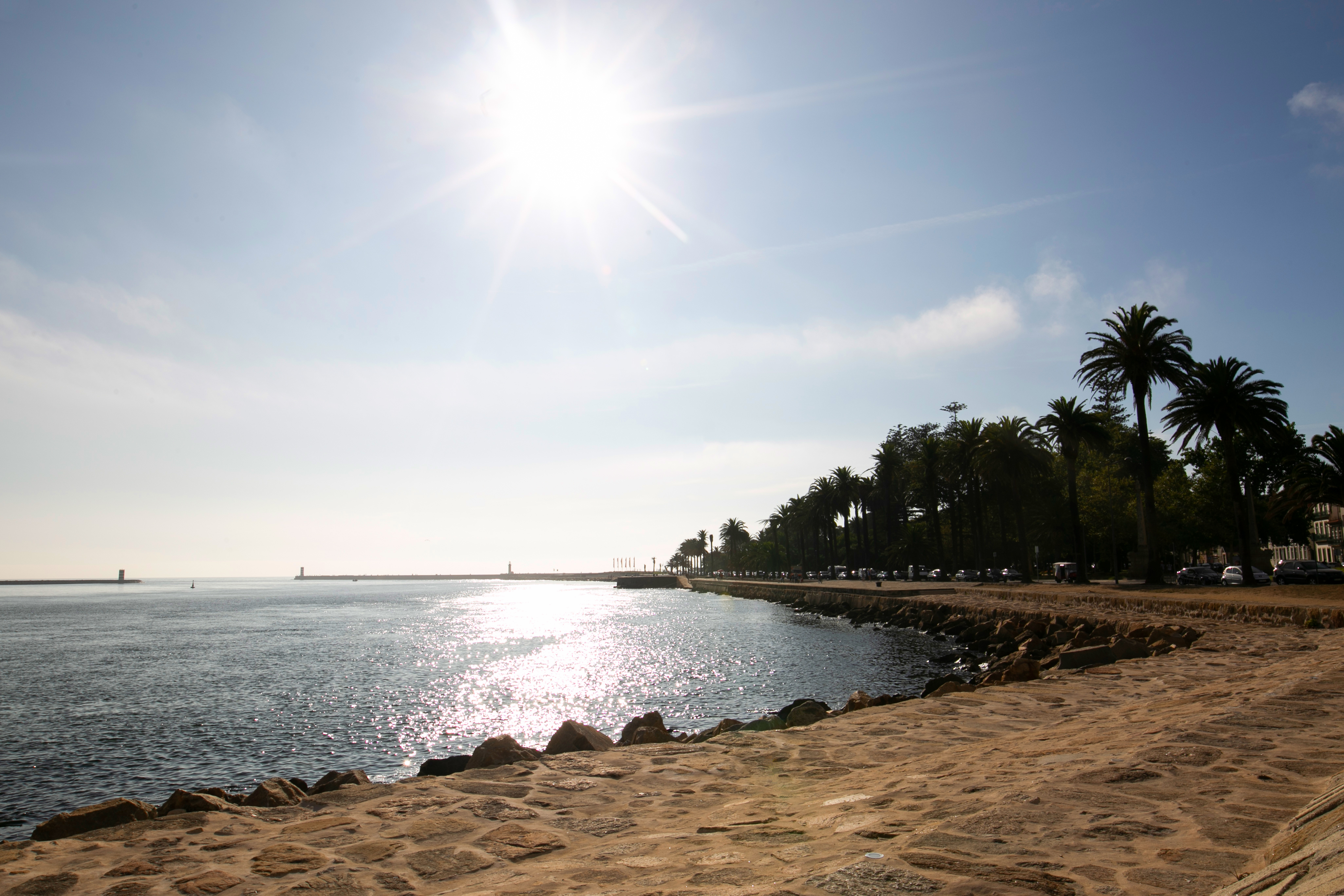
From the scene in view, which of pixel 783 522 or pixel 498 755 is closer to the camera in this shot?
pixel 498 755

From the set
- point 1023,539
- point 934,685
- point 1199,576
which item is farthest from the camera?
point 1023,539

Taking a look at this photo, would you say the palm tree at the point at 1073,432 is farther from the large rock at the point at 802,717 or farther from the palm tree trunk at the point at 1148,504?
the large rock at the point at 802,717

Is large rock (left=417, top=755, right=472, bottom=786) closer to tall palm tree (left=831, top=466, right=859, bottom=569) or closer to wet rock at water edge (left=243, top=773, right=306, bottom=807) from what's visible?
wet rock at water edge (left=243, top=773, right=306, bottom=807)

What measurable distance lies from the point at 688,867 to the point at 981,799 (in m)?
2.45

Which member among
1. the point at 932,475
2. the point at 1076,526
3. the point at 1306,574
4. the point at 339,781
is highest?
the point at 932,475

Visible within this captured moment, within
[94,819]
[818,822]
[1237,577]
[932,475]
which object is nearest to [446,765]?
[94,819]

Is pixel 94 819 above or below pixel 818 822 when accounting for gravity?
below

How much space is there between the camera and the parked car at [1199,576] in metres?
45.2

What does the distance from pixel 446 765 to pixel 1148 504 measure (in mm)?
42321

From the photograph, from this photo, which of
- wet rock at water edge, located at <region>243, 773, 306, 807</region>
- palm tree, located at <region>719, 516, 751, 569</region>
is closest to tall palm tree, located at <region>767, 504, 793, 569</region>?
palm tree, located at <region>719, 516, 751, 569</region>

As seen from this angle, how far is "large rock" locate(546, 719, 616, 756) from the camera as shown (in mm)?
10594

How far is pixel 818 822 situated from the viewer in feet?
19.8

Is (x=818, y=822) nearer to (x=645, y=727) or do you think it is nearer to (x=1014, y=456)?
(x=645, y=727)

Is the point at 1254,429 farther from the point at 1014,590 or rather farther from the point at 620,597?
the point at 620,597
